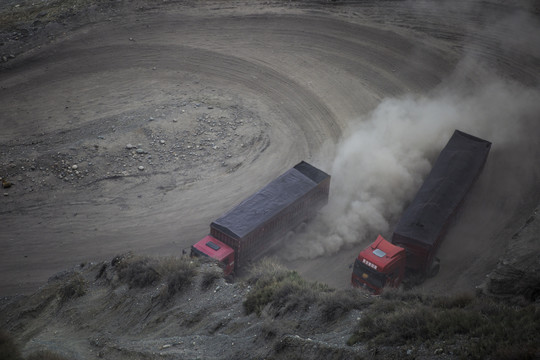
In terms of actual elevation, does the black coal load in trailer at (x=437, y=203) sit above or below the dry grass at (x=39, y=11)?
below

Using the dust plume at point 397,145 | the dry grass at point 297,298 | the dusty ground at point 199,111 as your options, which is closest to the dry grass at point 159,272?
the dry grass at point 297,298

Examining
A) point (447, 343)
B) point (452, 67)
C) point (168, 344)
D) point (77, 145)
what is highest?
point (452, 67)

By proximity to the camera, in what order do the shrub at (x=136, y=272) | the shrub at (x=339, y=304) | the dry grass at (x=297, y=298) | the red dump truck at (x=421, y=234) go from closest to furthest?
the shrub at (x=339, y=304) < the dry grass at (x=297, y=298) < the shrub at (x=136, y=272) < the red dump truck at (x=421, y=234)

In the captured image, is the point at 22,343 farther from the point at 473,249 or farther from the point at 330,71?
the point at 330,71

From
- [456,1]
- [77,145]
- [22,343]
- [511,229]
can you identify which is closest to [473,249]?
[511,229]

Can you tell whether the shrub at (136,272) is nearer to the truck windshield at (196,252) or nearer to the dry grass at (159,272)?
the dry grass at (159,272)

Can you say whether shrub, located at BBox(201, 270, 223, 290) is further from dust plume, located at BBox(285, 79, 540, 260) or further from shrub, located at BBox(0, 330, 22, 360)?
shrub, located at BBox(0, 330, 22, 360)

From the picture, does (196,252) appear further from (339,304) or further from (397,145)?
(397,145)
